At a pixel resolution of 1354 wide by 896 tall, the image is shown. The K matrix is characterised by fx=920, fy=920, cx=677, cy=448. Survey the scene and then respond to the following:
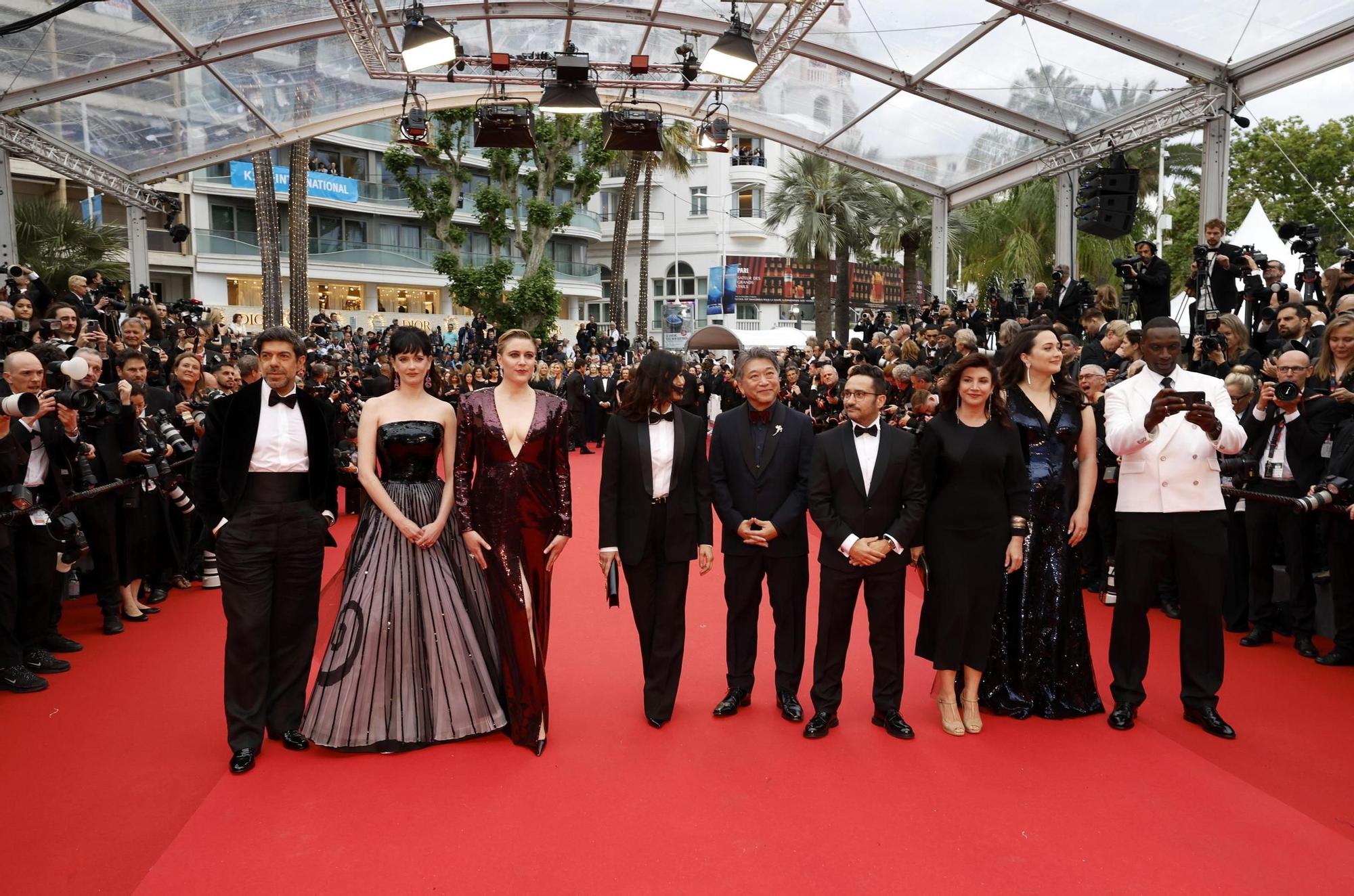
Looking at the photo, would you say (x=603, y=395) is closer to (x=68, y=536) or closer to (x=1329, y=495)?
(x=68, y=536)

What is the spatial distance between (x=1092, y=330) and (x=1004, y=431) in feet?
17.3

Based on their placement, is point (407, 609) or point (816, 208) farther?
point (816, 208)

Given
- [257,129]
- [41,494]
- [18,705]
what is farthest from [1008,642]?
[257,129]

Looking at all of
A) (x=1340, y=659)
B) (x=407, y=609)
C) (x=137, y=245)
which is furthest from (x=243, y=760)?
(x=137, y=245)

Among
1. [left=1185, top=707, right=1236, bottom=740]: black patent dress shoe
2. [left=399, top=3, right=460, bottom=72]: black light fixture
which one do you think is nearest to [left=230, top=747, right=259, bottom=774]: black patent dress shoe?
[left=1185, top=707, right=1236, bottom=740]: black patent dress shoe

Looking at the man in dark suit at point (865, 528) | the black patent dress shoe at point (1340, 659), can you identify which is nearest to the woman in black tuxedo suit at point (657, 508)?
the man in dark suit at point (865, 528)

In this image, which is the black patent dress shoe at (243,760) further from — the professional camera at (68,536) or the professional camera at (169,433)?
the professional camera at (169,433)

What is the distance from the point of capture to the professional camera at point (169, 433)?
19.2 ft

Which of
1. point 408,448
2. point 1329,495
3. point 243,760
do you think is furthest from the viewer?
point 1329,495

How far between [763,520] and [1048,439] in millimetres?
1398

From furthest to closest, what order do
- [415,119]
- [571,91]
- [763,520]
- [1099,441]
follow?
[415,119] → [571,91] → [1099,441] → [763,520]

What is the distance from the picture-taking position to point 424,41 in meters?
10.9

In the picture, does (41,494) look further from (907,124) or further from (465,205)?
(465,205)

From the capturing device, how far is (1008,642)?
443 cm
